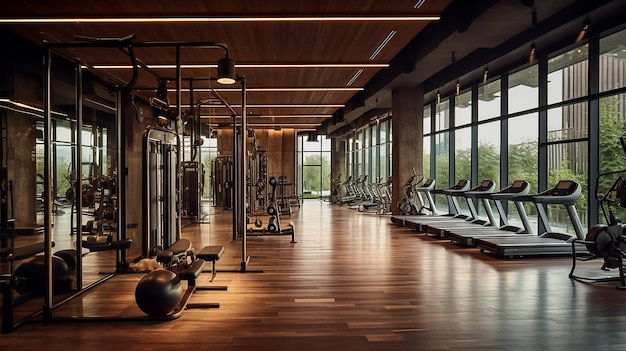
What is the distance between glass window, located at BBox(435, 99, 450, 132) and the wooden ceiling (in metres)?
2.96

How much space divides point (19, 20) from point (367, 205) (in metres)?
10.3

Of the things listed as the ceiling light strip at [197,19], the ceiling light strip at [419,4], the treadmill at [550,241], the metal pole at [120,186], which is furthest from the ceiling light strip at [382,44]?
the metal pole at [120,186]

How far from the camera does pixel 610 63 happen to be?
19.8 feet

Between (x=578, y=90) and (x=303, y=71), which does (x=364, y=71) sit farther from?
(x=578, y=90)

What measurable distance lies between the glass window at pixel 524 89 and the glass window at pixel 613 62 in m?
1.47

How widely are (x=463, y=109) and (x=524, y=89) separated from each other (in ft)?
7.70

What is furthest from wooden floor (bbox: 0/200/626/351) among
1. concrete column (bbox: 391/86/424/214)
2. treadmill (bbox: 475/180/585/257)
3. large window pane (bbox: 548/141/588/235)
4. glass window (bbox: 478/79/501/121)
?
concrete column (bbox: 391/86/424/214)

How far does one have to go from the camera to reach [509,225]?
7781 millimetres

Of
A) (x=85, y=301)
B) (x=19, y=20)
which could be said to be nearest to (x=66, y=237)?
(x=85, y=301)

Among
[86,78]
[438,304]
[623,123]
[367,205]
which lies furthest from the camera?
[367,205]

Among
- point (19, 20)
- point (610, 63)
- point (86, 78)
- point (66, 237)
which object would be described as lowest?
point (66, 237)

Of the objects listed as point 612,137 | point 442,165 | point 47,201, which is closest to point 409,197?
point 442,165

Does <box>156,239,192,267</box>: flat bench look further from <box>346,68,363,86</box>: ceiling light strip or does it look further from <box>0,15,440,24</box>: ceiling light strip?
<box>346,68,363,86</box>: ceiling light strip

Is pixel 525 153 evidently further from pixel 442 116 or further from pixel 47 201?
pixel 47 201
